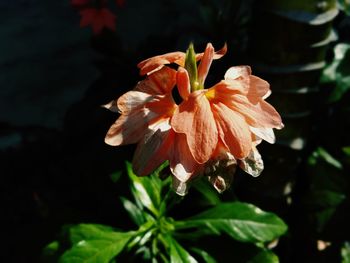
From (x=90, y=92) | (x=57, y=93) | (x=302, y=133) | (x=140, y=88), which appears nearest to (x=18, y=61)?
(x=57, y=93)

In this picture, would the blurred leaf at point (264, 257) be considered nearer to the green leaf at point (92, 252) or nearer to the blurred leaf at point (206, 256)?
the blurred leaf at point (206, 256)

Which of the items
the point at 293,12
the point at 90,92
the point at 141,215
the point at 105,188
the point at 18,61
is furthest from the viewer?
the point at 18,61

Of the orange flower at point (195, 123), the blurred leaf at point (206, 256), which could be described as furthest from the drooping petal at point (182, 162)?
the blurred leaf at point (206, 256)

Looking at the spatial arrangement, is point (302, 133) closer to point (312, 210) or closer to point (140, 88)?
point (312, 210)

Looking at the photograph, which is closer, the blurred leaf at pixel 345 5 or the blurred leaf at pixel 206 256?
the blurred leaf at pixel 206 256

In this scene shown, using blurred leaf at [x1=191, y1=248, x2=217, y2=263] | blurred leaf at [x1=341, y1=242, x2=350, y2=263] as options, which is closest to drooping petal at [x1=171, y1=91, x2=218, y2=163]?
blurred leaf at [x1=191, y1=248, x2=217, y2=263]

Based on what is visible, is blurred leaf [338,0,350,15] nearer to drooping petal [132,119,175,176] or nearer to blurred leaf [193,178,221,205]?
blurred leaf [193,178,221,205]
